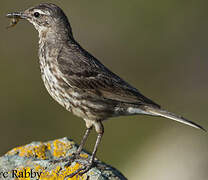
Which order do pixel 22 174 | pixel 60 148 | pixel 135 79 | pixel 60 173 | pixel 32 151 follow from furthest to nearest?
pixel 135 79 < pixel 60 148 < pixel 32 151 < pixel 60 173 < pixel 22 174

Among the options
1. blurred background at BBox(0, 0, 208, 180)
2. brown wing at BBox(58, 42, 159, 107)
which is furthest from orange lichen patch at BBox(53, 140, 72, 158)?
blurred background at BBox(0, 0, 208, 180)

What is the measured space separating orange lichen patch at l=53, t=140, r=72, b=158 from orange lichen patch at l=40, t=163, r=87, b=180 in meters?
0.75

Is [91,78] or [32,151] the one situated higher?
[91,78]

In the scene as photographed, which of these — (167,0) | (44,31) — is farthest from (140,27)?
(44,31)

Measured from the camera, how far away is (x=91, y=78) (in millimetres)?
11203

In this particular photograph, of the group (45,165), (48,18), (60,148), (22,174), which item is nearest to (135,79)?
(48,18)

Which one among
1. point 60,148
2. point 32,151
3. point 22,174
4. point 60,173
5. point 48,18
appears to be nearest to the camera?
point 22,174

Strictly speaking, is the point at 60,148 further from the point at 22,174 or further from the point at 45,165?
the point at 22,174

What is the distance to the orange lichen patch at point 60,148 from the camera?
1129 cm

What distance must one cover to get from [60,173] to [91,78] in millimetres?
1985

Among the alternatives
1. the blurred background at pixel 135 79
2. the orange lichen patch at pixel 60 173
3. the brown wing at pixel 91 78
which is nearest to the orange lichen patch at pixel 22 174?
the orange lichen patch at pixel 60 173

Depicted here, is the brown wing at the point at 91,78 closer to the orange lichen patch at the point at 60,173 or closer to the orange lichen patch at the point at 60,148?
the orange lichen patch at the point at 60,148

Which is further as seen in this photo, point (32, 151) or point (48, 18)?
point (48, 18)

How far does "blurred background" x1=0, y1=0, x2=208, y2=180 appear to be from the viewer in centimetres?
1644
